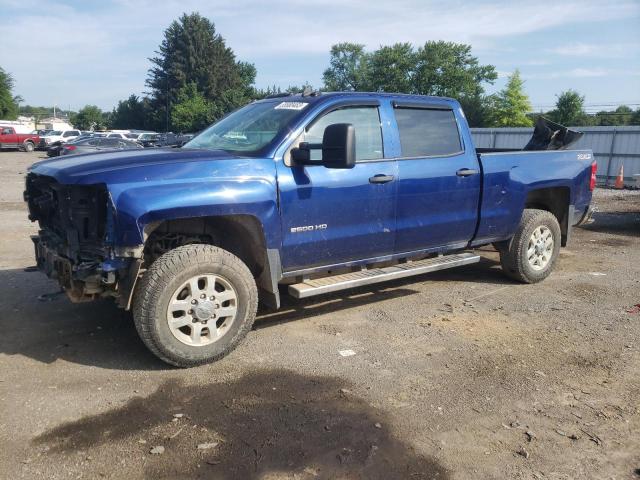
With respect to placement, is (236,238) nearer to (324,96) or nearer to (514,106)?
(324,96)

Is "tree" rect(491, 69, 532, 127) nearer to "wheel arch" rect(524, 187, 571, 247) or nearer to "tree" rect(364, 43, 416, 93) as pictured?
"tree" rect(364, 43, 416, 93)

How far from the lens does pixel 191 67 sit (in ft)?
236

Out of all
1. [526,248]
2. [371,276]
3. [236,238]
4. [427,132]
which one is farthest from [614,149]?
[236,238]

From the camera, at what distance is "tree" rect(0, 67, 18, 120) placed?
5756 centimetres

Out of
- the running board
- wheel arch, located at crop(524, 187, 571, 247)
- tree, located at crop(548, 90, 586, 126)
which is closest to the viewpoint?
the running board

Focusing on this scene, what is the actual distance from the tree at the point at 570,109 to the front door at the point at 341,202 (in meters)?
52.1

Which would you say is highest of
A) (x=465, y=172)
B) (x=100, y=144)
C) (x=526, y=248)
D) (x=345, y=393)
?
(x=465, y=172)

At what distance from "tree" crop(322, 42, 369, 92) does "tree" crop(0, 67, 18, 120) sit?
4882 cm

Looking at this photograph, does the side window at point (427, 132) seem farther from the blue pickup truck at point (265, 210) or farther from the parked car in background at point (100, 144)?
the parked car in background at point (100, 144)

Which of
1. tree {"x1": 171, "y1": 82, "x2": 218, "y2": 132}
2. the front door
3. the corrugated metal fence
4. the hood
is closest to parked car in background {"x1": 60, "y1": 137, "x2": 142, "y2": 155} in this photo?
the corrugated metal fence

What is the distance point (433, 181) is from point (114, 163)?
9.17ft

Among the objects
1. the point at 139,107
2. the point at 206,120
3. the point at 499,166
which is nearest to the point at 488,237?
the point at 499,166

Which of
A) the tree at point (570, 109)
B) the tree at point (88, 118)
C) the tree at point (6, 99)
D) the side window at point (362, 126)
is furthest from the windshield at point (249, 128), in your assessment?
the tree at point (88, 118)

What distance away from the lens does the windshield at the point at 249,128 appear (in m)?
4.47
